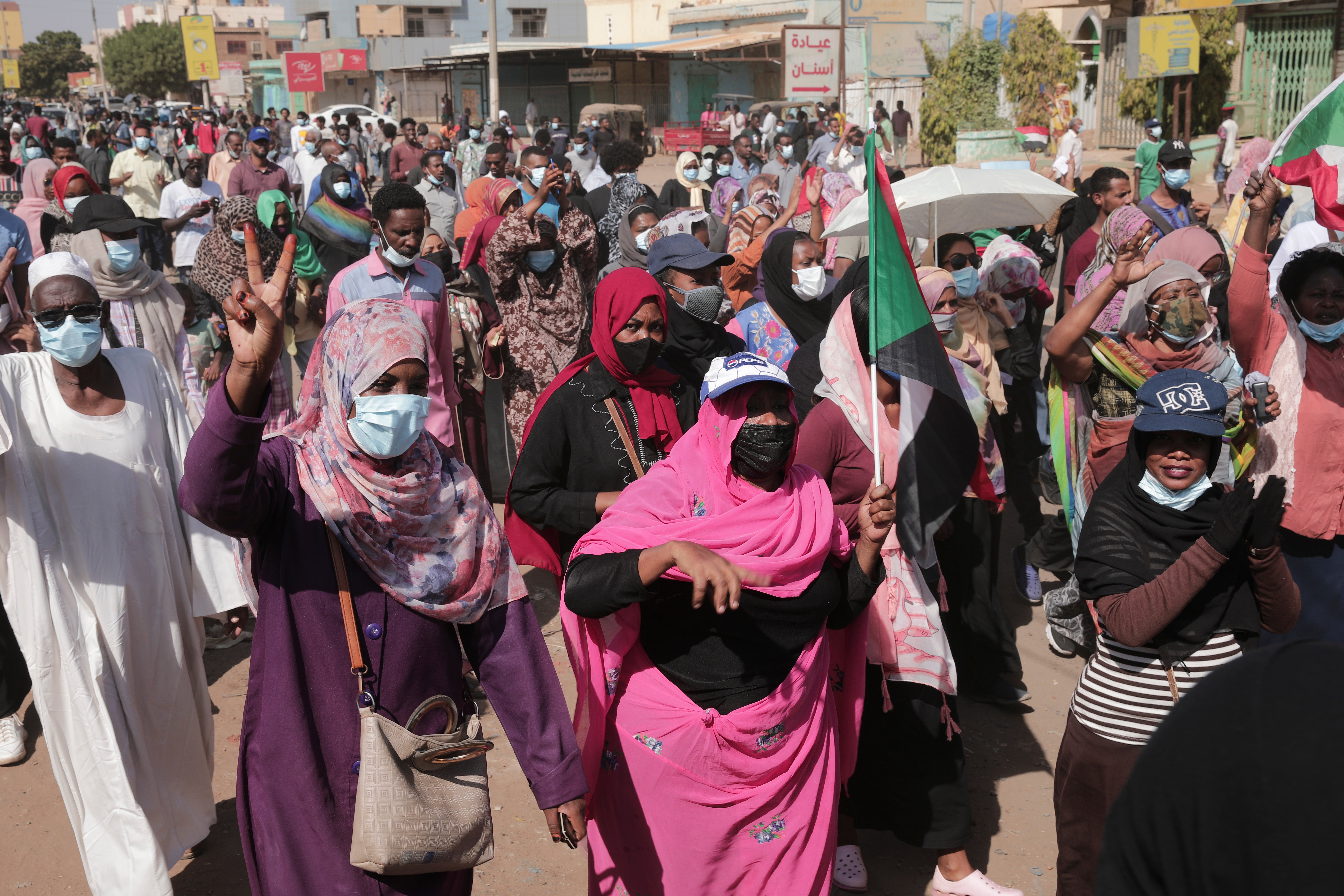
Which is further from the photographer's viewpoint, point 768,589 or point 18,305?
point 18,305

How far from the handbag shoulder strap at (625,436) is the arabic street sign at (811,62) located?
14.0 meters

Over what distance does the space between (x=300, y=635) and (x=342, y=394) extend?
0.48 m

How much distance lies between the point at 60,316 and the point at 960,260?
3.95 meters

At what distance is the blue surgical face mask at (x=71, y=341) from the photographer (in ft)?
10.3

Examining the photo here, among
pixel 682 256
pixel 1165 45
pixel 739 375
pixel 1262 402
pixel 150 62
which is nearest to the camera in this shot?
pixel 739 375

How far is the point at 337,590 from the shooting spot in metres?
2.31

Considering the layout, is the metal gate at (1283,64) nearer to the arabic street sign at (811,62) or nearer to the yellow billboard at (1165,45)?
the yellow billboard at (1165,45)

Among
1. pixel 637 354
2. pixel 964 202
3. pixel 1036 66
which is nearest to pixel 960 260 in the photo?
pixel 964 202

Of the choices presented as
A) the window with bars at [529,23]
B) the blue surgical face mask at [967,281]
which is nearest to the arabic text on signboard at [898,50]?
the blue surgical face mask at [967,281]

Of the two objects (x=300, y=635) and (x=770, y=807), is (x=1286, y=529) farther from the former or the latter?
(x=300, y=635)

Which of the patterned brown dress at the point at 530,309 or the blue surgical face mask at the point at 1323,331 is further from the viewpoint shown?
the patterned brown dress at the point at 530,309

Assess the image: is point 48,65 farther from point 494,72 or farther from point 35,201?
point 35,201

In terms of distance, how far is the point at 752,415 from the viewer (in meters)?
2.66

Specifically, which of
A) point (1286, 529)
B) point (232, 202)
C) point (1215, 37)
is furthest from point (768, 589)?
point (1215, 37)
